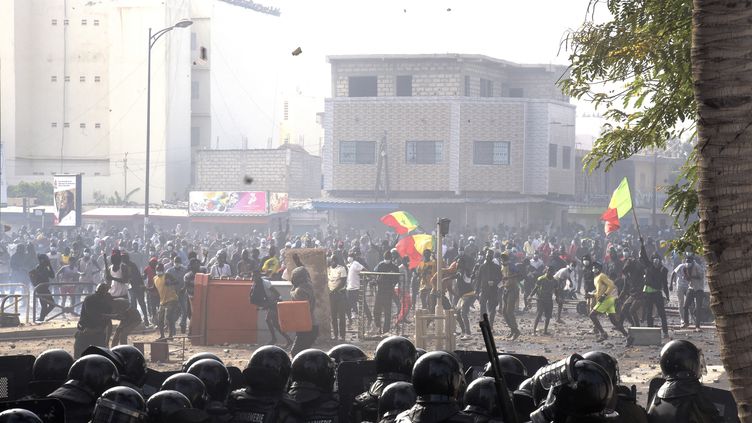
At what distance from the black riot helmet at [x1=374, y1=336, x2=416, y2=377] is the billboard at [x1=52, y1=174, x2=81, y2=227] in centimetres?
2683

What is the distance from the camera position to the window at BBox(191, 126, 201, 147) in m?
64.1

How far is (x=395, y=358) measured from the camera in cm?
724

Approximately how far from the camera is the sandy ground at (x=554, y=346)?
51.4 feet

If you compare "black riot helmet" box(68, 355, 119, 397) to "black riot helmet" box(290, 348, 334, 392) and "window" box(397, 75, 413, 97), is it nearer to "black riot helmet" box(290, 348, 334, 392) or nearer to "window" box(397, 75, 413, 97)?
"black riot helmet" box(290, 348, 334, 392)

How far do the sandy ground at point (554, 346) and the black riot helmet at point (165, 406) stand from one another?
8867 mm

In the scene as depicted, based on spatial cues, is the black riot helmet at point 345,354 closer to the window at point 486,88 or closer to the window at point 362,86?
the window at point 362,86

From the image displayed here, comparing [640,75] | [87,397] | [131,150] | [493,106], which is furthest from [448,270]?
[131,150]

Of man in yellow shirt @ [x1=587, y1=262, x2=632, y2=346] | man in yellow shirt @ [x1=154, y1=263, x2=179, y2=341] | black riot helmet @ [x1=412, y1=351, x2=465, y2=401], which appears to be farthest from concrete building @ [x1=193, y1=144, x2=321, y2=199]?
black riot helmet @ [x1=412, y1=351, x2=465, y2=401]

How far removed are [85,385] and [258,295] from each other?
10.7 meters

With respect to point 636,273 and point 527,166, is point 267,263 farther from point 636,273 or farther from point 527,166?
point 527,166

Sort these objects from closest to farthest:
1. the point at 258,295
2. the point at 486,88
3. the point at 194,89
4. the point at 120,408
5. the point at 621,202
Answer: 1. the point at 120,408
2. the point at 258,295
3. the point at 621,202
4. the point at 486,88
5. the point at 194,89

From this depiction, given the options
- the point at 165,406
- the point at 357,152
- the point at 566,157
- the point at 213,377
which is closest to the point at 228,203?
the point at 357,152

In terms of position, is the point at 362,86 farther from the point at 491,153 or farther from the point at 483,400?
the point at 483,400

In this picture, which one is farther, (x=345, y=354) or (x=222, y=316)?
(x=222, y=316)
